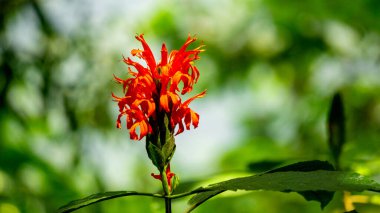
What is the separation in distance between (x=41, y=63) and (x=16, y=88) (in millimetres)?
149

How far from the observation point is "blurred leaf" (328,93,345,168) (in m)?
0.98

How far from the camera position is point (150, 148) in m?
0.69

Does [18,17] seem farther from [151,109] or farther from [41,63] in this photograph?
[151,109]

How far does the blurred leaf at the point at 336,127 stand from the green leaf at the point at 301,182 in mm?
370

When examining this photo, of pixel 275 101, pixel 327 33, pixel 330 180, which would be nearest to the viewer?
pixel 330 180

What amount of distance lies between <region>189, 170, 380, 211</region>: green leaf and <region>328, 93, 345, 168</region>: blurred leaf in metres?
0.37

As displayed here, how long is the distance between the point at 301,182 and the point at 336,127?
0.42 m

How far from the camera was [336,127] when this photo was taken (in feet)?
3.27

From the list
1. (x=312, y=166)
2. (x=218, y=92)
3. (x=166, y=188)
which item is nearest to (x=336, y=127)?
(x=312, y=166)

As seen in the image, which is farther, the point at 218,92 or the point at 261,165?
the point at 218,92

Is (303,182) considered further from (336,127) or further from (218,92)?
(218,92)

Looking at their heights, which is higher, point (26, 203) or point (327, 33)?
point (327, 33)

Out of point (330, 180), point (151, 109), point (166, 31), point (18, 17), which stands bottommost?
point (330, 180)

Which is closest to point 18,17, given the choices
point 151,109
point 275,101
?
point 151,109
